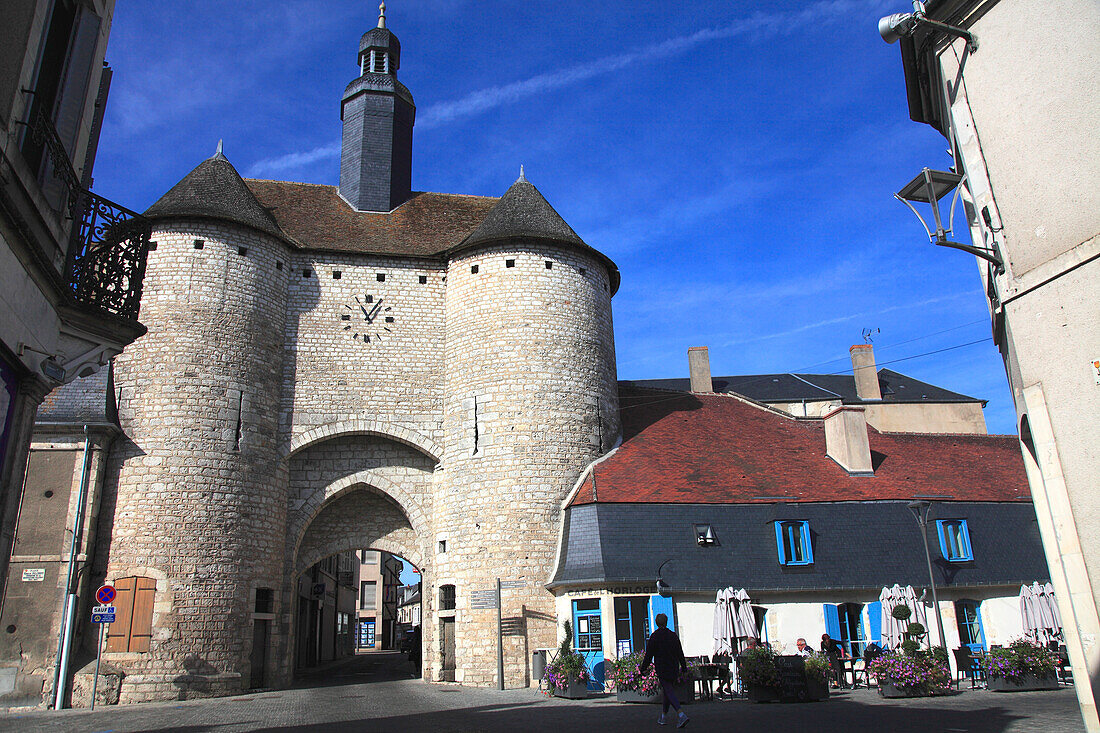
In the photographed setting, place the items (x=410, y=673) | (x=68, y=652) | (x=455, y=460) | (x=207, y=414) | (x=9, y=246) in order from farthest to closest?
1. (x=410, y=673)
2. (x=455, y=460)
3. (x=207, y=414)
4. (x=68, y=652)
5. (x=9, y=246)

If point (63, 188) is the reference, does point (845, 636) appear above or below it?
below

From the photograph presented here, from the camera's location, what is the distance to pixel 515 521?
15.6 m

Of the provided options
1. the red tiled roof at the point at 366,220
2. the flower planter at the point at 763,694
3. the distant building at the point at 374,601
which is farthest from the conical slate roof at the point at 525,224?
the distant building at the point at 374,601

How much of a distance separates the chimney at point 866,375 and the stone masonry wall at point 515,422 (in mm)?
16071

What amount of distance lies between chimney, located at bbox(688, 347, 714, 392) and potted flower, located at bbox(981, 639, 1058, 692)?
16446 millimetres

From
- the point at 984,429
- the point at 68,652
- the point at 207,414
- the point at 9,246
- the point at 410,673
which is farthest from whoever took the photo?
the point at 984,429

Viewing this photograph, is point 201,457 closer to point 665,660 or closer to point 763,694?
point 665,660

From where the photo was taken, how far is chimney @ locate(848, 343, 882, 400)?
3034cm

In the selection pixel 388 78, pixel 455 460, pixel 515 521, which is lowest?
pixel 515 521

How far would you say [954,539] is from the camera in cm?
1514

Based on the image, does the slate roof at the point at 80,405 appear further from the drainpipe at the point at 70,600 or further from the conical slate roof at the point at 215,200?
the conical slate roof at the point at 215,200

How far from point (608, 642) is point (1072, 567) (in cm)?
892

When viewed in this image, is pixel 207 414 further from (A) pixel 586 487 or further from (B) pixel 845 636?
(B) pixel 845 636

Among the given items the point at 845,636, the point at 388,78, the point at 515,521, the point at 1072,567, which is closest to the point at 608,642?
the point at 515,521
